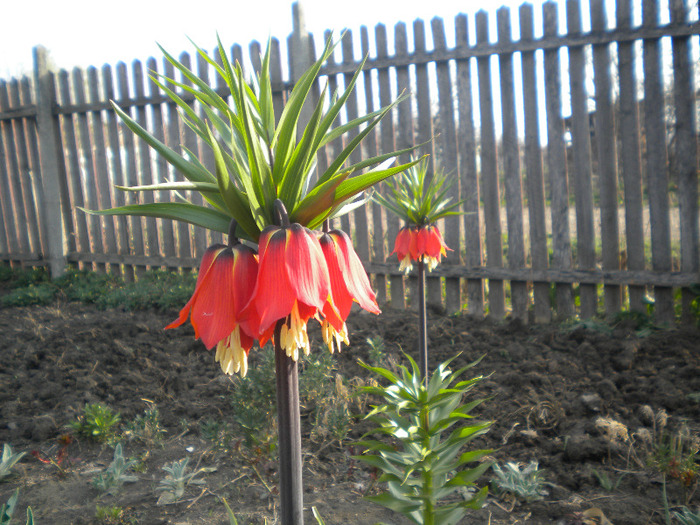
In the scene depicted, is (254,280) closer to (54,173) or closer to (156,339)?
(156,339)

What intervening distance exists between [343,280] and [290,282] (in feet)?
0.43


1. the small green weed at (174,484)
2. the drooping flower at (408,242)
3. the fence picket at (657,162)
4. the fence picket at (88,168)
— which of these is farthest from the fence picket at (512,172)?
the fence picket at (88,168)

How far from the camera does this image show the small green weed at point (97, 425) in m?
2.54

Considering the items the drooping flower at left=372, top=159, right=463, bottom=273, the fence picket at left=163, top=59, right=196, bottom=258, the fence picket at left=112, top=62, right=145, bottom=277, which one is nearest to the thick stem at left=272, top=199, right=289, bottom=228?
the drooping flower at left=372, top=159, right=463, bottom=273

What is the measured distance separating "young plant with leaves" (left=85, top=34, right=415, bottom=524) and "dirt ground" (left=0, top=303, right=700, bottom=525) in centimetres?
121

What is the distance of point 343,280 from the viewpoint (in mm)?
965

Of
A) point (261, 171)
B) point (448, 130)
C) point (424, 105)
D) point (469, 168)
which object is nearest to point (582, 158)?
point (469, 168)

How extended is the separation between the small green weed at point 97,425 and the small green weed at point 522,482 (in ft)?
5.66

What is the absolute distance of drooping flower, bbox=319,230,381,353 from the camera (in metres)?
0.96

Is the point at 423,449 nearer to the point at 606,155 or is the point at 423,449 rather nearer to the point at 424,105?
the point at 606,155

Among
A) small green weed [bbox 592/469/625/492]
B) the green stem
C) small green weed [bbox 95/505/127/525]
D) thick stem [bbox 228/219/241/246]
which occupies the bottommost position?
small green weed [bbox 592/469/625/492]

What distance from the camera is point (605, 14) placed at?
4.16 m

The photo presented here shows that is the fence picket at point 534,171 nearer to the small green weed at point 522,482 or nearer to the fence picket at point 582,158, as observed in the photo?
the fence picket at point 582,158

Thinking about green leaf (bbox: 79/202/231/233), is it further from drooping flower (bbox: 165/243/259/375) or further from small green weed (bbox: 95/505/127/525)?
small green weed (bbox: 95/505/127/525)
